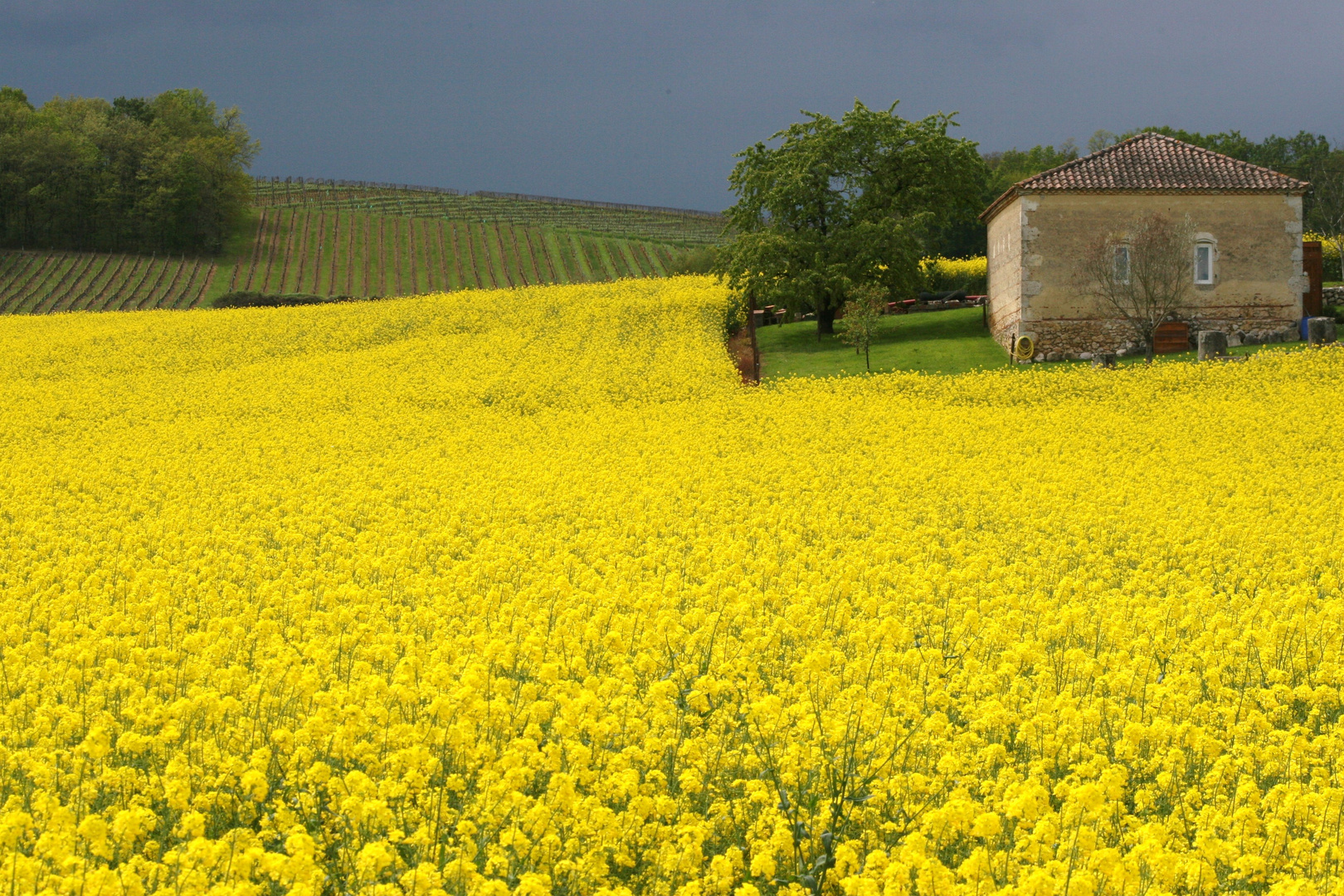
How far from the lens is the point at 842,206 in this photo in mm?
43688

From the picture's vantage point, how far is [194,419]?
31.3 meters

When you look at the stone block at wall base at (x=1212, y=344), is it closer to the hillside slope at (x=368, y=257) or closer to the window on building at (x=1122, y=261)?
the window on building at (x=1122, y=261)

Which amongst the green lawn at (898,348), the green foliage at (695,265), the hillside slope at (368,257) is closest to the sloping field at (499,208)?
the hillside slope at (368,257)

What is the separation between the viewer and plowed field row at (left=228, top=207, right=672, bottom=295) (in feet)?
241

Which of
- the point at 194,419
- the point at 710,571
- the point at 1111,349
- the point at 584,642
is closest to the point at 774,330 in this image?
the point at 1111,349

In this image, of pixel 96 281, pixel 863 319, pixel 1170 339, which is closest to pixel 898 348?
pixel 863 319

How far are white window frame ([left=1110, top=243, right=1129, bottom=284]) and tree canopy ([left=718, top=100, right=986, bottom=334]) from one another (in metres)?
6.97

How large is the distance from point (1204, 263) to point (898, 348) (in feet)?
35.0

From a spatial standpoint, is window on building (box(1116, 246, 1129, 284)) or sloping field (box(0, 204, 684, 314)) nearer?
window on building (box(1116, 246, 1129, 284))

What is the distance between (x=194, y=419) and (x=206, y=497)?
12.0 meters

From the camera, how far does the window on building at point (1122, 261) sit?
38031 millimetres

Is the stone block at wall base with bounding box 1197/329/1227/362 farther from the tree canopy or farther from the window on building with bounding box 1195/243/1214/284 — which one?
the tree canopy

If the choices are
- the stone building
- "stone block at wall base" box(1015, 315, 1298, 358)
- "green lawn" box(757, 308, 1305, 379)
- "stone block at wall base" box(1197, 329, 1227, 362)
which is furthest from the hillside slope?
"stone block at wall base" box(1197, 329, 1227, 362)

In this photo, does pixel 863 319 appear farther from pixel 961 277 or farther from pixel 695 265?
pixel 695 265
